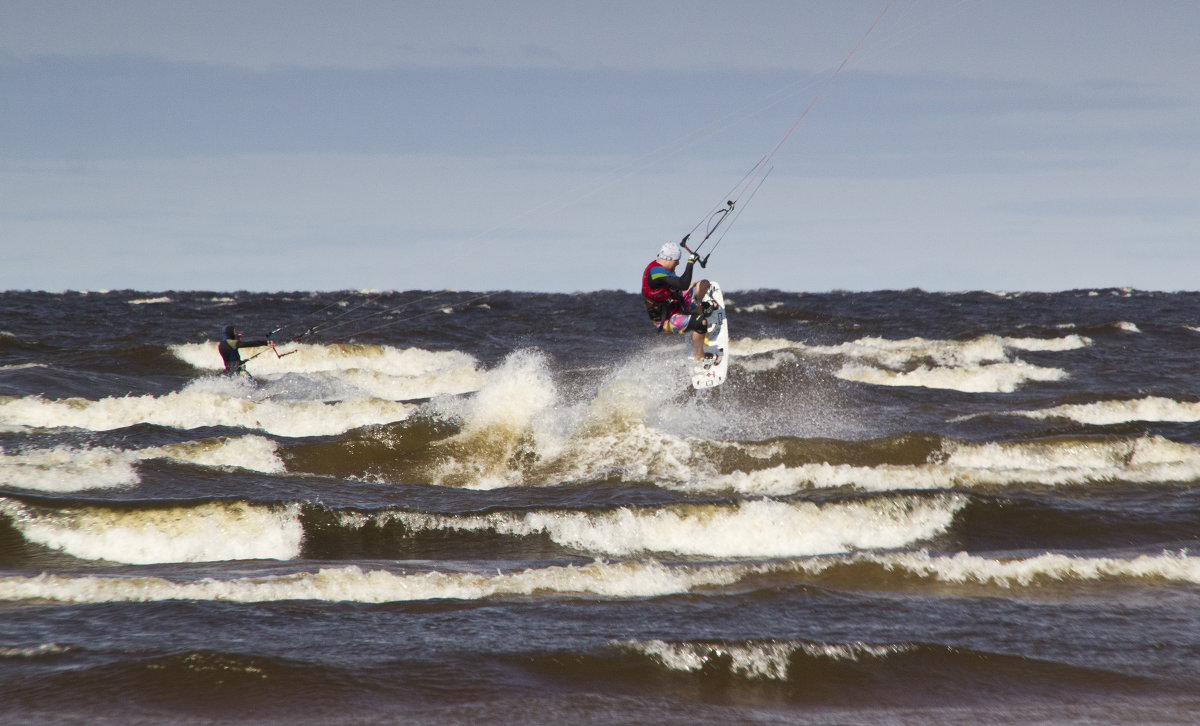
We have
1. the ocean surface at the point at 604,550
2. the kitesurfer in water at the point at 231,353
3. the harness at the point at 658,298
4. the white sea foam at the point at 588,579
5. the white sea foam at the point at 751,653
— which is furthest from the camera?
the kitesurfer in water at the point at 231,353

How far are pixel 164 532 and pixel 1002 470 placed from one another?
1014cm

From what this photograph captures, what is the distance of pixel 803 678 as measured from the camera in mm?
5602

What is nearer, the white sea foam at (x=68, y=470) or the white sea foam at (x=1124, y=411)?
the white sea foam at (x=68, y=470)

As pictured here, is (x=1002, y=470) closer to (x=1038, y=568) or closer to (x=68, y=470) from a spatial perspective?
(x=1038, y=568)

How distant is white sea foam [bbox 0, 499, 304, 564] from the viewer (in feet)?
29.5

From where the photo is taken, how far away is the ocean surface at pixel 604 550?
5340 millimetres

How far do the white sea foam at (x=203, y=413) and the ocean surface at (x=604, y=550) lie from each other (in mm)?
61

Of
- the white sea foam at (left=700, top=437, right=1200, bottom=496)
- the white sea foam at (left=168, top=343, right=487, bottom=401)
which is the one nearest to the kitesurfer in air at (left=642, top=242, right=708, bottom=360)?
the white sea foam at (left=700, top=437, right=1200, bottom=496)

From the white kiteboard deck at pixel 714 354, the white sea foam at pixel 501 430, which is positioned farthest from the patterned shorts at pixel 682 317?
the white sea foam at pixel 501 430

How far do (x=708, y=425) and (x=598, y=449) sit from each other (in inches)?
109

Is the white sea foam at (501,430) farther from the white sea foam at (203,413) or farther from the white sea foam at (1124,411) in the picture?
the white sea foam at (1124,411)

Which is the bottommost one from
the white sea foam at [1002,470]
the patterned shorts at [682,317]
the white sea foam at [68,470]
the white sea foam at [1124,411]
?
the white sea foam at [1002,470]

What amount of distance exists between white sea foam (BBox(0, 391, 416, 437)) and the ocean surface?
0.06 meters

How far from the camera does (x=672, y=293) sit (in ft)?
42.2
